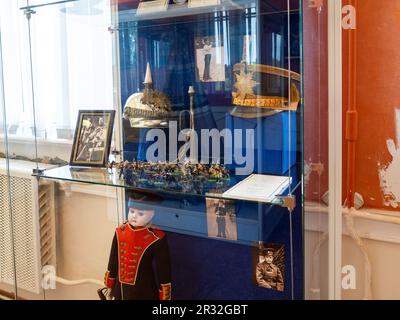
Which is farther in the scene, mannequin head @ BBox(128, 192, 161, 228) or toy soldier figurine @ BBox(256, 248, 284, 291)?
mannequin head @ BBox(128, 192, 161, 228)

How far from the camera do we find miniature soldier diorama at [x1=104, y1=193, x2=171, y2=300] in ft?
4.02

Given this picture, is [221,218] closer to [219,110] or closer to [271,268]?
[271,268]

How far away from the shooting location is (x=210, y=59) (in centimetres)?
122

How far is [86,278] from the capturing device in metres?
1.50

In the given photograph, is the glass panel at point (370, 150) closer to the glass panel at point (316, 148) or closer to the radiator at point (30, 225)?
the glass panel at point (316, 148)

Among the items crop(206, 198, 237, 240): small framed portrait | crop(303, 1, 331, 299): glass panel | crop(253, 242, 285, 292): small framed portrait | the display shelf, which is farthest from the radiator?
crop(303, 1, 331, 299): glass panel

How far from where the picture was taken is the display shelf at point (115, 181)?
1031 millimetres

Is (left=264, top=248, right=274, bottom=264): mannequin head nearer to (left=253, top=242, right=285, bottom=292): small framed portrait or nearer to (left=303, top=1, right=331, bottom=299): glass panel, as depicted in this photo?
(left=253, top=242, right=285, bottom=292): small framed portrait

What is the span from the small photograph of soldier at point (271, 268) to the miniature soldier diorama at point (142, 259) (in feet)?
0.87

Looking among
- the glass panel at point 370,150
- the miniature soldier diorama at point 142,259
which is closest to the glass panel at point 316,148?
the glass panel at point 370,150

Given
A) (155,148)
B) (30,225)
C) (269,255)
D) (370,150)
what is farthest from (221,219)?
(30,225)

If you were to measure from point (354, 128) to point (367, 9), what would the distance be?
30 centimetres

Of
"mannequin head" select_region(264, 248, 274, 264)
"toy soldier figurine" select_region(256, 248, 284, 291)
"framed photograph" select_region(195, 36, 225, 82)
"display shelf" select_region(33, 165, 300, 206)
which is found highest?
"framed photograph" select_region(195, 36, 225, 82)

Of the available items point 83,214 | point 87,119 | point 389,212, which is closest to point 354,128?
point 389,212
